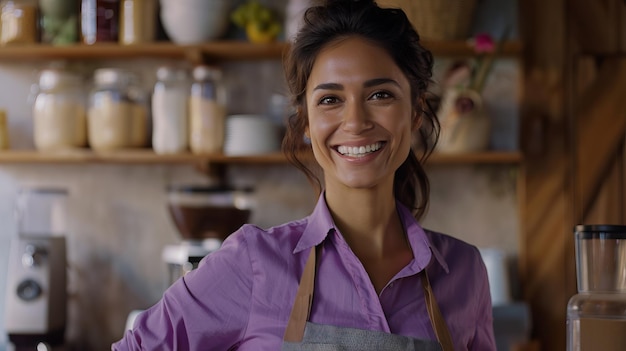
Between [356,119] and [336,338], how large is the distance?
0.30m

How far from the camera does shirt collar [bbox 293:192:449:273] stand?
52.7 inches

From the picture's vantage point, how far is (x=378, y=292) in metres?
1.32

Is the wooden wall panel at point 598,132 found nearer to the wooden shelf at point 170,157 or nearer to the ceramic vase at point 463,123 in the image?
the wooden shelf at point 170,157

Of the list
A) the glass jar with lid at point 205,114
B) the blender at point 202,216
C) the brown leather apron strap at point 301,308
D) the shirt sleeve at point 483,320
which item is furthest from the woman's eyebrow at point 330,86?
the glass jar with lid at point 205,114

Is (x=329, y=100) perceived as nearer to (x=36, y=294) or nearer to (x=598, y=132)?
(x=36, y=294)

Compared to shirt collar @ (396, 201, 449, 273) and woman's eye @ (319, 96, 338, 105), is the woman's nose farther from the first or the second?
shirt collar @ (396, 201, 449, 273)

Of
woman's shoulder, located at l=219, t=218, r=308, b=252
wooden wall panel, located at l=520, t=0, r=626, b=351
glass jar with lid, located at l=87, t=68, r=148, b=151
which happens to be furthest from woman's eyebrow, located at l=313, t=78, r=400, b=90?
wooden wall panel, located at l=520, t=0, r=626, b=351

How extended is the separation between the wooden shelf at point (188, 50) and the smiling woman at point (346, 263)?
5.71 ft

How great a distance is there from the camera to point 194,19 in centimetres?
318

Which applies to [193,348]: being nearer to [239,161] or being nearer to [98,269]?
[239,161]

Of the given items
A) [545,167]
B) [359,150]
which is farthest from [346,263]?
[545,167]

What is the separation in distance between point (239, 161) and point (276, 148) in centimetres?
14

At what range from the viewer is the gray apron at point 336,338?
1.26 meters

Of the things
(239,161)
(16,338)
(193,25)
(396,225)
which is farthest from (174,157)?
(396,225)
